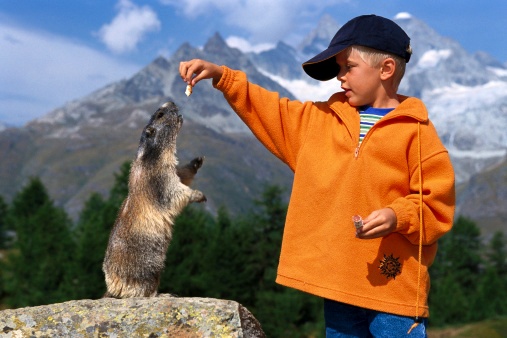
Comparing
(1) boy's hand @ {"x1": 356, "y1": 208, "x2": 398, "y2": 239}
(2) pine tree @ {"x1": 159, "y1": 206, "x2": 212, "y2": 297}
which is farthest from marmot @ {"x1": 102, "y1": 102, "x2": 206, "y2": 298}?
(2) pine tree @ {"x1": 159, "y1": 206, "x2": 212, "y2": 297}

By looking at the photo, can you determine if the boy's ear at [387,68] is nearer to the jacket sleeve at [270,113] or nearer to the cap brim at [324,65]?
the cap brim at [324,65]

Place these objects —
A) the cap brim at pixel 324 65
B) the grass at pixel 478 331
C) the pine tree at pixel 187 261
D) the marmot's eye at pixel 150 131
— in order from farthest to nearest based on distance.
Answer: the pine tree at pixel 187 261, the grass at pixel 478 331, the marmot's eye at pixel 150 131, the cap brim at pixel 324 65

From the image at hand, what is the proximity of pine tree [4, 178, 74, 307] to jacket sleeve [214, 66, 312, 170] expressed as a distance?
39073 mm

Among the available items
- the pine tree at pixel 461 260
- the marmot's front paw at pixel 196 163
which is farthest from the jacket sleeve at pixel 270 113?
the pine tree at pixel 461 260

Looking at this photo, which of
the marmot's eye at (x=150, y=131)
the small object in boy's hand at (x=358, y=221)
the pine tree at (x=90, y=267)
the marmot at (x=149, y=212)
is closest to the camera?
the small object in boy's hand at (x=358, y=221)

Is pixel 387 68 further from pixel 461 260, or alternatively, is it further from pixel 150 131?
pixel 461 260

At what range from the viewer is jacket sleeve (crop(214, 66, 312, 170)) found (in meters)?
5.08

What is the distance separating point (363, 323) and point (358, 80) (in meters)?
2.00

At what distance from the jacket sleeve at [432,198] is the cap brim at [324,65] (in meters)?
1.04

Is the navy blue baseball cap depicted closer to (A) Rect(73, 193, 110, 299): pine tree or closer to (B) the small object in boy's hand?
(B) the small object in boy's hand

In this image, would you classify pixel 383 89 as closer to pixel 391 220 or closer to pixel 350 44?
pixel 350 44

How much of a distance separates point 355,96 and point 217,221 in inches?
1884

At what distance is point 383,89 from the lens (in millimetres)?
4766

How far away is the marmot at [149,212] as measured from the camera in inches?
219
